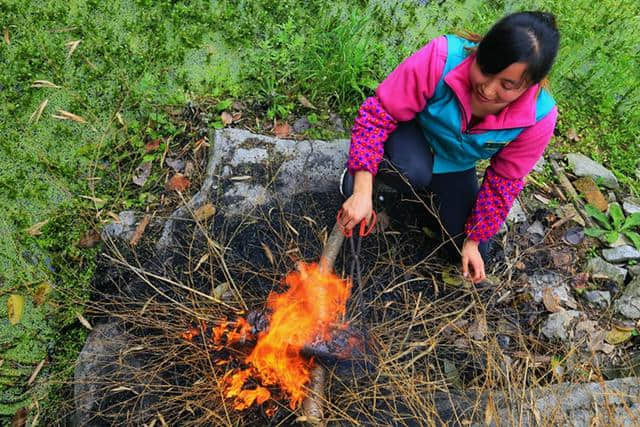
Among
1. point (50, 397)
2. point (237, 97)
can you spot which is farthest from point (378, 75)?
point (50, 397)

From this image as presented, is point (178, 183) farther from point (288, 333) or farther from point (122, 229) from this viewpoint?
point (288, 333)

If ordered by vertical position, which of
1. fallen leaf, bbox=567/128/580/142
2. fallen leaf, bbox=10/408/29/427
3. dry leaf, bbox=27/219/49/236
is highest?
fallen leaf, bbox=567/128/580/142

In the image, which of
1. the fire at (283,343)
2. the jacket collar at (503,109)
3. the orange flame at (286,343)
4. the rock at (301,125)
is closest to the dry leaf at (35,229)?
the fire at (283,343)

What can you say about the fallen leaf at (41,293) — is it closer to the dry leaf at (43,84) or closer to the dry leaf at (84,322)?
the dry leaf at (84,322)

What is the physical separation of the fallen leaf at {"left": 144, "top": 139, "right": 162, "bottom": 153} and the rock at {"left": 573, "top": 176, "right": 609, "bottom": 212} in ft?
7.50

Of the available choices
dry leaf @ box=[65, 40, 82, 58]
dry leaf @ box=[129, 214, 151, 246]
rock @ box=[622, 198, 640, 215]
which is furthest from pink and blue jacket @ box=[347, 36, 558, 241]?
dry leaf @ box=[65, 40, 82, 58]

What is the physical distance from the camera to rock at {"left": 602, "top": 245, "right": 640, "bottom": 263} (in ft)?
7.88

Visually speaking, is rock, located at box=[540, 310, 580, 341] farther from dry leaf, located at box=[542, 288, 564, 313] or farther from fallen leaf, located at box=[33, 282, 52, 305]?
fallen leaf, located at box=[33, 282, 52, 305]

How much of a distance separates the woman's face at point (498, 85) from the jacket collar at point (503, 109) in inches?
1.8

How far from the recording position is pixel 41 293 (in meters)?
2.07

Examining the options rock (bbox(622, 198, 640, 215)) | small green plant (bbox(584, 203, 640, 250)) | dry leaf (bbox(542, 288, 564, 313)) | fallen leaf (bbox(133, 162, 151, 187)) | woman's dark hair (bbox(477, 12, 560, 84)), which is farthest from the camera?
rock (bbox(622, 198, 640, 215))

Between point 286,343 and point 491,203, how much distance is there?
100cm

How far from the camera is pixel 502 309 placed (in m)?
2.21

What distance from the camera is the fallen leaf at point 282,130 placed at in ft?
8.27
